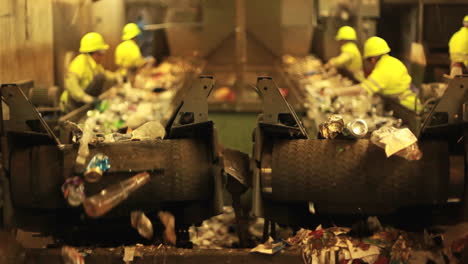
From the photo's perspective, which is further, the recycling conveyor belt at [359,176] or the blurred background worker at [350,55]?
the blurred background worker at [350,55]

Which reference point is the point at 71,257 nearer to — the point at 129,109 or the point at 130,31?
the point at 129,109

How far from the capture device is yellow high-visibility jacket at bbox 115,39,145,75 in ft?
22.4

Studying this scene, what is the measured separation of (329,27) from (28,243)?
681 centimetres

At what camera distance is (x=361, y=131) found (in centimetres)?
362

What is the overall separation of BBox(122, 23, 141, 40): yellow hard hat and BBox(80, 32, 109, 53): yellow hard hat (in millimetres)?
1142

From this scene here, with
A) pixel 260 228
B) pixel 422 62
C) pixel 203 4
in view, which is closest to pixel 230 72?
pixel 203 4

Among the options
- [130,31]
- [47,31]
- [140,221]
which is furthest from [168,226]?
[130,31]

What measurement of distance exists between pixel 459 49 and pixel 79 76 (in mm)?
3317

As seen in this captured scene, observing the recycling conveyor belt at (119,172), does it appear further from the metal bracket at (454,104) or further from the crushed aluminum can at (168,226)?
the metal bracket at (454,104)

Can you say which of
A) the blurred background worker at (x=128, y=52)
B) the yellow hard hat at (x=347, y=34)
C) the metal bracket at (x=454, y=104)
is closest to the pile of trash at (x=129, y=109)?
the blurred background worker at (x=128, y=52)

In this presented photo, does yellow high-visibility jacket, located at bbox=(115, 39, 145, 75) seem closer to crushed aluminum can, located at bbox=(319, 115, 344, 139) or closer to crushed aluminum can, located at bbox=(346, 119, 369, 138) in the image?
crushed aluminum can, located at bbox=(319, 115, 344, 139)

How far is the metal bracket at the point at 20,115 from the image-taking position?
354 cm

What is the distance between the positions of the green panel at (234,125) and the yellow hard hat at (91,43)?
72.3 inches

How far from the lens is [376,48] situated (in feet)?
17.6
